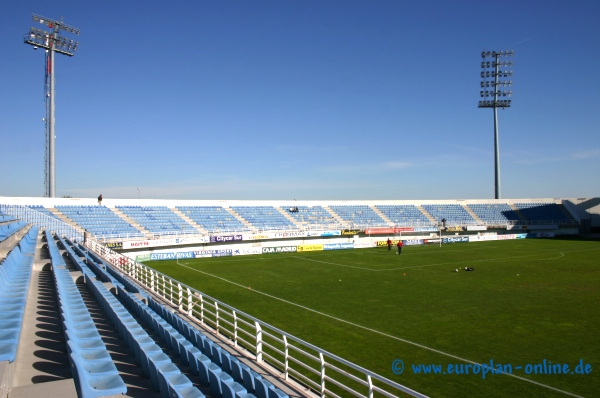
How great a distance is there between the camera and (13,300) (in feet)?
20.8

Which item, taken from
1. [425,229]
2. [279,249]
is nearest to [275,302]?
[279,249]

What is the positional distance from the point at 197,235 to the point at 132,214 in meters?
7.56

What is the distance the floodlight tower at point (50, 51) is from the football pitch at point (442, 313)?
45.4 feet

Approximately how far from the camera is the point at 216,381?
500cm

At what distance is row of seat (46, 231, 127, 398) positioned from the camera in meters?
3.71

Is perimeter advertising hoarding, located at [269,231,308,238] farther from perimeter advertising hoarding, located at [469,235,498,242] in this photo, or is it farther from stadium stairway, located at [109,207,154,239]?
perimeter advertising hoarding, located at [469,235,498,242]

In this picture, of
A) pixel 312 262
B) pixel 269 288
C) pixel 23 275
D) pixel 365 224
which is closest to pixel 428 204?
pixel 365 224

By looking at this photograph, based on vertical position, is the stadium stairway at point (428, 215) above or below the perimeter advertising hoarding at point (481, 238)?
above

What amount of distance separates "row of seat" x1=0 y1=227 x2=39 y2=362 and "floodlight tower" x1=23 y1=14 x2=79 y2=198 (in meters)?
27.2

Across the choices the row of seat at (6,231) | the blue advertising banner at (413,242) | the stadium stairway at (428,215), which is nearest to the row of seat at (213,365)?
the row of seat at (6,231)

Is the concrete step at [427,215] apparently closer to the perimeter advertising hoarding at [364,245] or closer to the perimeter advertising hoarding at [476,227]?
the perimeter advertising hoarding at [476,227]

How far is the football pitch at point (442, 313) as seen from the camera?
927 centimetres

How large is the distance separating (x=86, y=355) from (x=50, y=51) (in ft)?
129

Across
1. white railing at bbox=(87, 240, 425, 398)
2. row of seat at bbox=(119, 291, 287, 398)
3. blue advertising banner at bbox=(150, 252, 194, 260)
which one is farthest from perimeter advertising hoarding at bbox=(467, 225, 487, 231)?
row of seat at bbox=(119, 291, 287, 398)
